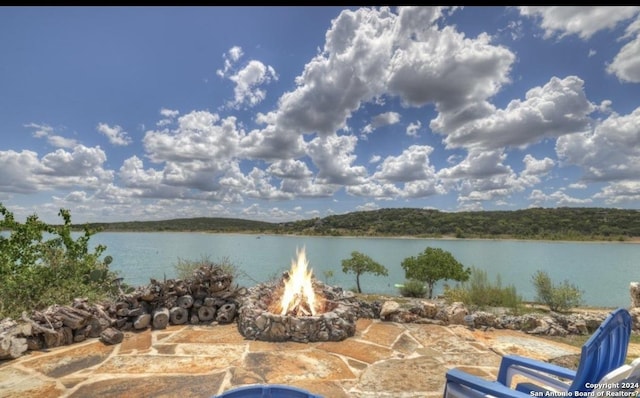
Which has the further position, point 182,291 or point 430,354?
point 182,291

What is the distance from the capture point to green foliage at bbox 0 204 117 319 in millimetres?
Answer: 6246

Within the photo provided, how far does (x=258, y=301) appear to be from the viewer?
6301mm

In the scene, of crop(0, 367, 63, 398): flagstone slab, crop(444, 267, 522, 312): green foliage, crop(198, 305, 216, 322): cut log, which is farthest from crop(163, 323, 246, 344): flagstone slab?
crop(444, 267, 522, 312): green foliage

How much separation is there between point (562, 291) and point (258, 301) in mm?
12663

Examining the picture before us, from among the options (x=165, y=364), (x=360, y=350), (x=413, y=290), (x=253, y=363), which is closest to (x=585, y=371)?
(x=360, y=350)

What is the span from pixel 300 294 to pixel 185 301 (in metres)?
2.15

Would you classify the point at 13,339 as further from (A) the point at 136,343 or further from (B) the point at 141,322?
(B) the point at 141,322

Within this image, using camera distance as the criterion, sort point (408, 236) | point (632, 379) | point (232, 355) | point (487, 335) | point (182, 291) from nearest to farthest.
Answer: point (632, 379)
point (232, 355)
point (487, 335)
point (182, 291)
point (408, 236)

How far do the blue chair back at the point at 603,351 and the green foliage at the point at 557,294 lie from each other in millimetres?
12965

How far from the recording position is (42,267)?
23.3 feet
